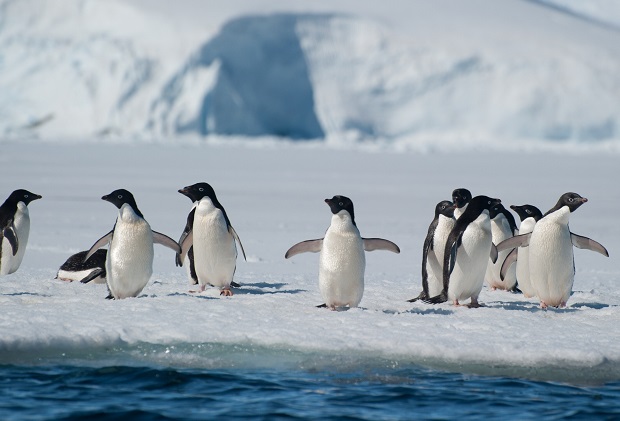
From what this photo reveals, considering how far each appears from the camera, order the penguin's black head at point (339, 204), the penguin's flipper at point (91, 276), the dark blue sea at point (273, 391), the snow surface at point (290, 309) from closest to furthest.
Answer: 1. the dark blue sea at point (273, 391)
2. the snow surface at point (290, 309)
3. the penguin's black head at point (339, 204)
4. the penguin's flipper at point (91, 276)

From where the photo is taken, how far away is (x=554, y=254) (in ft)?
17.8

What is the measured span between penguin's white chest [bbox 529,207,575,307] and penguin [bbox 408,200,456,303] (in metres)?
0.52

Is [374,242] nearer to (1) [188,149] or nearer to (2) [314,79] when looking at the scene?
(1) [188,149]

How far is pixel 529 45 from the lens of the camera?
30109 mm

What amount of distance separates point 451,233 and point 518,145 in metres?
22.7

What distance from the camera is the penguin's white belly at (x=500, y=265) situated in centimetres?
624

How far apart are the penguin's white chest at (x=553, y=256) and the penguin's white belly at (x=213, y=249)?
1821mm

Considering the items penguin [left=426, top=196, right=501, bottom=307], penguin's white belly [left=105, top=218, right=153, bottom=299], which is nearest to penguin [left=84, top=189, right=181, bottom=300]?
penguin's white belly [left=105, top=218, right=153, bottom=299]

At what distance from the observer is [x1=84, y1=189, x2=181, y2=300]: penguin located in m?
5.37

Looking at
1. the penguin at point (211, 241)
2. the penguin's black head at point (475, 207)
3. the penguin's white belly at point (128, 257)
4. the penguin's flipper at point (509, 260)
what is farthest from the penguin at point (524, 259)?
the penguin's white belly at point (128, 257)

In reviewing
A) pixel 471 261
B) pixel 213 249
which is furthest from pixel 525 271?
pixel 213 249

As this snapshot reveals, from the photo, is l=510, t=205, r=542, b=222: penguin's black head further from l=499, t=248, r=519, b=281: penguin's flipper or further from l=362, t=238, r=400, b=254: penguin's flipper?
l=362, t=238, r=400, b=254: penguin's flipper

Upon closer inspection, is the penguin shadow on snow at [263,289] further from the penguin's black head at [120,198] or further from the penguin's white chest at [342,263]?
the penguin's black head at [120,198]

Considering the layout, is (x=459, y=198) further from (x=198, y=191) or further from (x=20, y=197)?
(x=20, y=197)
